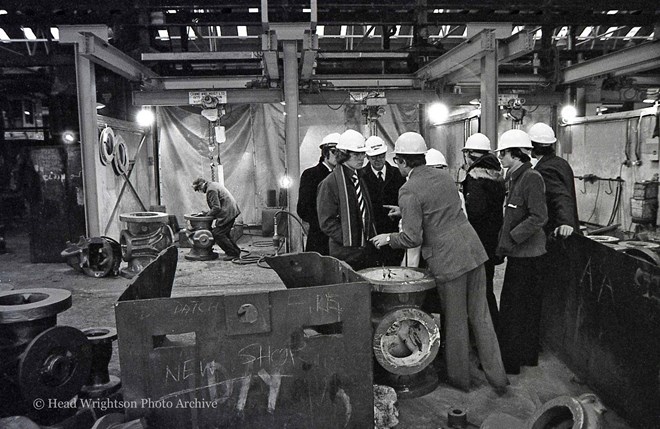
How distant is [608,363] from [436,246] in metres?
1.59

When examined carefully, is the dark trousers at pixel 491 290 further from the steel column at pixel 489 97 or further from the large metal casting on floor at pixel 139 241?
the large metal casting on floor at pixel 139 241

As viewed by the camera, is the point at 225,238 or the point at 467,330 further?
the point at 225,238

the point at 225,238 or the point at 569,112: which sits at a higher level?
the point at 569,112

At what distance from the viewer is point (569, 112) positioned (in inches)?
475

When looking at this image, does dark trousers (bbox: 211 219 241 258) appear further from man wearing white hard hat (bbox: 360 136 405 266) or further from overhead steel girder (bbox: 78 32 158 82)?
man wearing white hard hat (bbox: 360 136 405 266)

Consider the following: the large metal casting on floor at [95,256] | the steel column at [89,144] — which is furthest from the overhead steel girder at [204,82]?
the large metal casting on floor at [95,256]

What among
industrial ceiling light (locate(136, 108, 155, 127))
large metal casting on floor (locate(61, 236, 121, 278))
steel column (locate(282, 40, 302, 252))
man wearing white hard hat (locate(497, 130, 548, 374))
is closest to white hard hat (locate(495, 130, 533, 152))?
man wearing white hard hat (locate(497, 130, 548, 374))

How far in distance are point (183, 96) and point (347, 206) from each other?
5.37 meters

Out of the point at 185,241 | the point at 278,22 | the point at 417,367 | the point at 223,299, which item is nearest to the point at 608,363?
the point at 417,367

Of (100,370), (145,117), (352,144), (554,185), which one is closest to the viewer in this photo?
(100,370)

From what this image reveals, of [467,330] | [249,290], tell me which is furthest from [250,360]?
[249,290]

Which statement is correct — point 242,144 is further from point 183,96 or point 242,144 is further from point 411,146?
point 411,146

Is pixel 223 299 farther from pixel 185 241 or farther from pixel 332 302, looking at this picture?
pixel 185 241

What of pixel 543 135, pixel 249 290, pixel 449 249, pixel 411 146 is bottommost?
pixel 249 290
